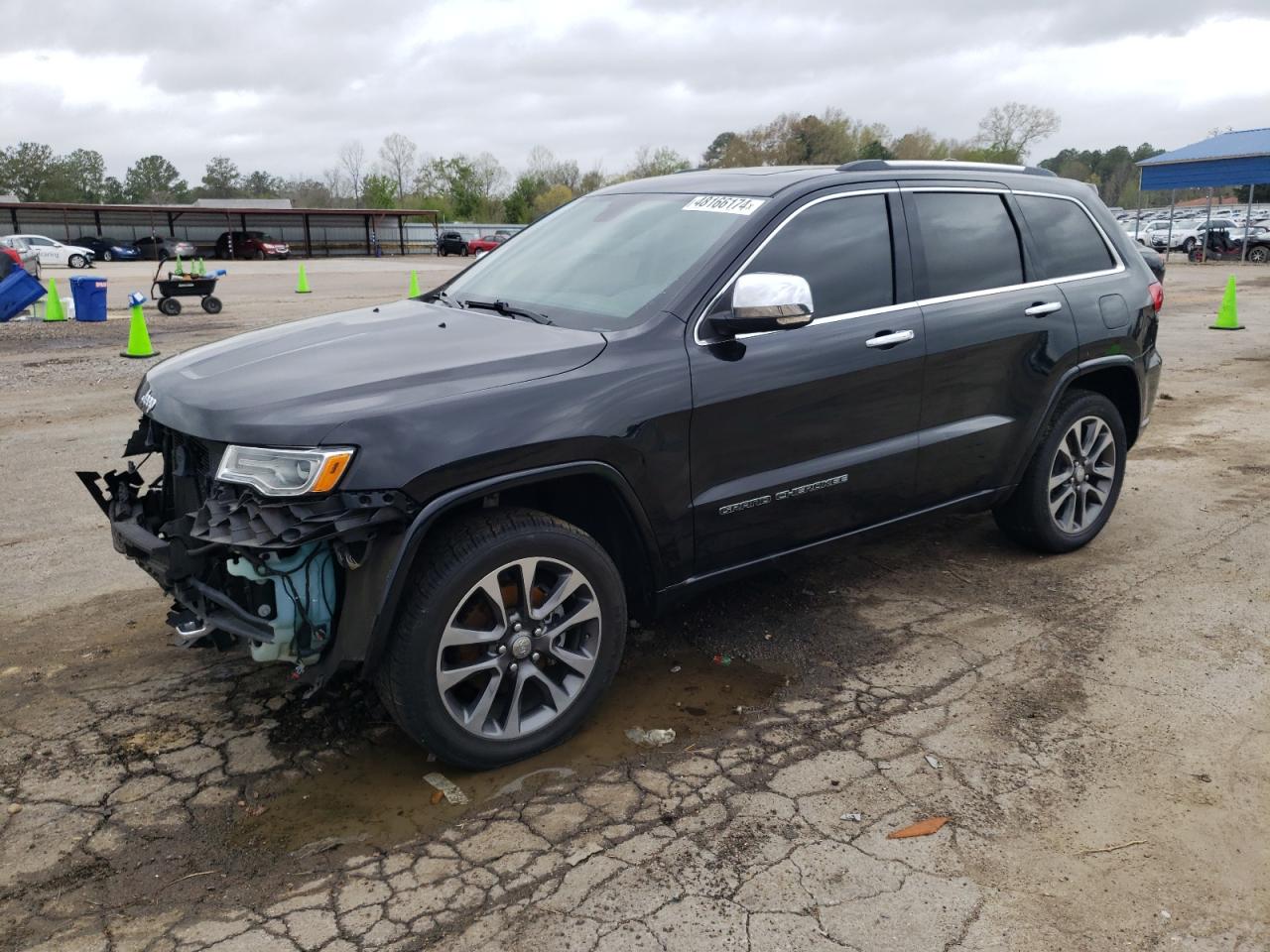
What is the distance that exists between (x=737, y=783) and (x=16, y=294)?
17412 mm

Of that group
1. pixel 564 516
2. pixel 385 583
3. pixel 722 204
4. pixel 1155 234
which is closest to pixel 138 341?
pixel 722 204

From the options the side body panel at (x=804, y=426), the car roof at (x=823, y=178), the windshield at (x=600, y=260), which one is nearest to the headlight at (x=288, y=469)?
the windshield at (x=600, y=260)

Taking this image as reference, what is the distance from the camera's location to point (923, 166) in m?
4.54

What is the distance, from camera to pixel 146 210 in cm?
5250

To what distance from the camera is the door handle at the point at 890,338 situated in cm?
405

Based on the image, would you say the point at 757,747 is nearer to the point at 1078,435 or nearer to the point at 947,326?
the point at 947,326

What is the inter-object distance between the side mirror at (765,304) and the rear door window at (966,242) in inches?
39.8

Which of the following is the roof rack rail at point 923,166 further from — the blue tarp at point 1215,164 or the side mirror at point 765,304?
the blue tarp at point 1215,164

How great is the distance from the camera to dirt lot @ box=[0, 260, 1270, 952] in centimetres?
266

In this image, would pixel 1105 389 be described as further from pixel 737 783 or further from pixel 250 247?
pixel 250 247

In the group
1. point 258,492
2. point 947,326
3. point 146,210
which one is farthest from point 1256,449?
point 146,210

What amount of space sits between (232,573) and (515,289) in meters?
1.72

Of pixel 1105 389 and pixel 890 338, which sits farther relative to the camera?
pixel 1105 389

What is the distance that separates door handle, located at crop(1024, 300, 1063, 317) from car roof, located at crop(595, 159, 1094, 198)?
1.94 feet
